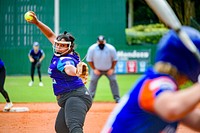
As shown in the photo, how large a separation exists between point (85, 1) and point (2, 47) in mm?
5149

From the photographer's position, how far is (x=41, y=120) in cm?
1212

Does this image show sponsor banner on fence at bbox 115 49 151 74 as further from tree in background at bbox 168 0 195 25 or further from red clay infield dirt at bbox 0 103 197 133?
red clay infield dirt at bbox 0 103 197 133

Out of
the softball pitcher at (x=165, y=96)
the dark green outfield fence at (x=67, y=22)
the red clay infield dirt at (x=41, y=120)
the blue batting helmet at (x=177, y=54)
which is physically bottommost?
the red clay infield dirt at (x=41, y=120)

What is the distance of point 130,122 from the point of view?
319 cm

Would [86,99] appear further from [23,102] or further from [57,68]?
[23,102]

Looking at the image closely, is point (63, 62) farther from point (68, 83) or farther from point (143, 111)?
point (143, 111)

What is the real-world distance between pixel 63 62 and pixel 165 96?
424 centimetres

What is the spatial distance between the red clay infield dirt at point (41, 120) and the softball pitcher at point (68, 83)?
131 inches

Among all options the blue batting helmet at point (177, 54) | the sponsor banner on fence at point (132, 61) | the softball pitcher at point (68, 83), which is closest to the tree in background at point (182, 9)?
the sponsor banner on fence at point (132, 61)

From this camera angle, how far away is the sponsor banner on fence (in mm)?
28094

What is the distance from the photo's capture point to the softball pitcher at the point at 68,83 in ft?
22.1

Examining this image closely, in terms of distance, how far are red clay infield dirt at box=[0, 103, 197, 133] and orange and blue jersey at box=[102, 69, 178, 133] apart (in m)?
7.15

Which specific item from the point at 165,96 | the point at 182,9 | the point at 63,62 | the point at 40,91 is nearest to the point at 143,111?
the point at 165,96

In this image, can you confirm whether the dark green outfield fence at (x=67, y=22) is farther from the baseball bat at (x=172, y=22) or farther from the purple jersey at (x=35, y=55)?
the baseball bat at (x=172, y=22)
